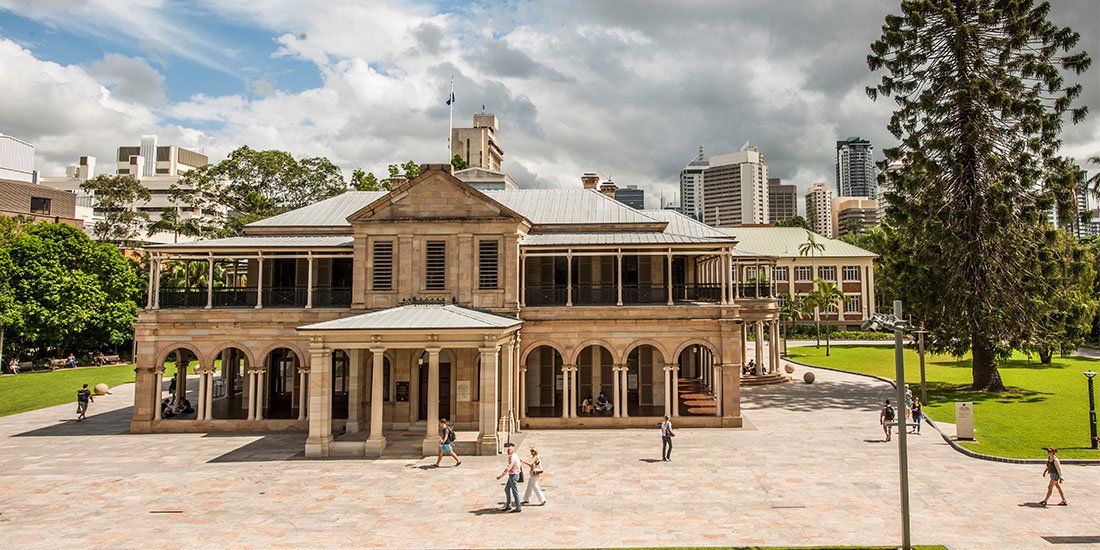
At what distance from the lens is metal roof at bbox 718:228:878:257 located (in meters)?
77.8

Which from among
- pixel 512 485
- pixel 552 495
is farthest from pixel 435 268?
pixel 512 485

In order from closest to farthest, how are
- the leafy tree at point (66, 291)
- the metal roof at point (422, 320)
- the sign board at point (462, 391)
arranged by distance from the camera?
1. the metal roof at point (422, 320)
2. the sign board at point (462, 391)
3. the leafy tree at point (66, 291)

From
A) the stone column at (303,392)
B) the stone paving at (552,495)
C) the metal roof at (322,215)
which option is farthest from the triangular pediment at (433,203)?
the stone paving at (552,495)

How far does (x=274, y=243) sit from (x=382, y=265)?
6.23m

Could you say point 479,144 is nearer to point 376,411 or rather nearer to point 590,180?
point 590,180

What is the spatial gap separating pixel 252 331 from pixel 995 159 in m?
38.0

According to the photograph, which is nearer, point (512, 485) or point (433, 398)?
point (512, 485)

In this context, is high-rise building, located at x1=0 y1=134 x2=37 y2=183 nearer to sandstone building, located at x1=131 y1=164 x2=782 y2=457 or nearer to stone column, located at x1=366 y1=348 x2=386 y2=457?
sandstone building, located at x1=131 y1=164 x2=782 y2=457

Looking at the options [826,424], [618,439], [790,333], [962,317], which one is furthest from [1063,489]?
[790,333]

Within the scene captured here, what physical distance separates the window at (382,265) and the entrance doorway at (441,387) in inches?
140

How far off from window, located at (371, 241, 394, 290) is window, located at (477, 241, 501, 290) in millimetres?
3839

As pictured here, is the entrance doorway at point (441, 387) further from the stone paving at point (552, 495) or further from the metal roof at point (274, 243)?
the metal roof at point (274, 243)

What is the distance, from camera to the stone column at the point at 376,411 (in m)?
24.0

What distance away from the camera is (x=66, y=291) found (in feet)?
167
